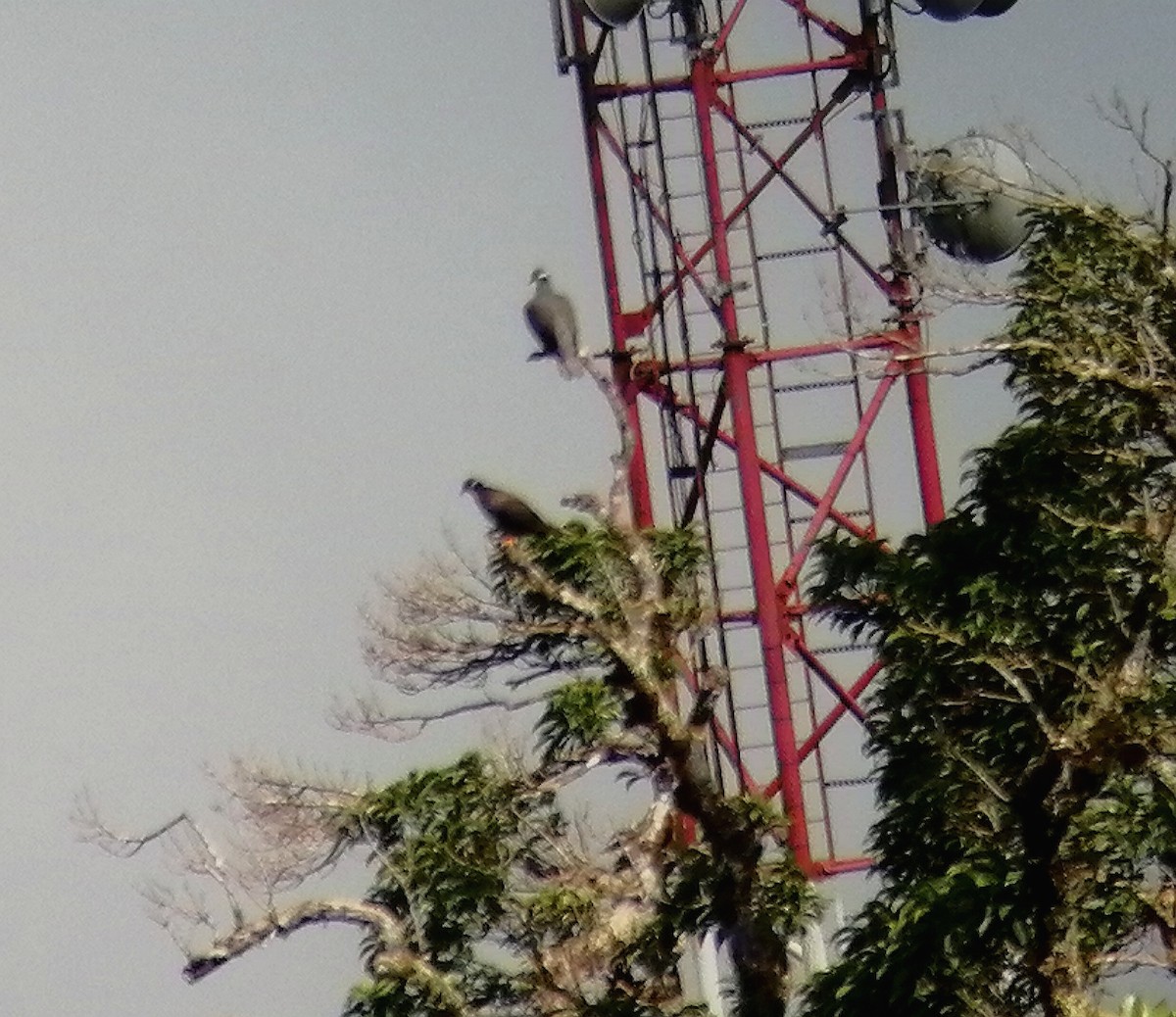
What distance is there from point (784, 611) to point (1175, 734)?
648 centimetres

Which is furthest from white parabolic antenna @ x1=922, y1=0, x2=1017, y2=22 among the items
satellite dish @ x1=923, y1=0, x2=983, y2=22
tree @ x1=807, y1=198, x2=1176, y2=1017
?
tree @ x1=807, y1=198, x2=1176, y2=1017

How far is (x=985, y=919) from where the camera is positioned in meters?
12.7

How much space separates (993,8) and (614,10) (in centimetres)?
289

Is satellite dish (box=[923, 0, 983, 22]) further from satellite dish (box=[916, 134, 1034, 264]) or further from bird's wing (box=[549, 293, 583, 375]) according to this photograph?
bird's wing (box=[549, 293, 583, 375])

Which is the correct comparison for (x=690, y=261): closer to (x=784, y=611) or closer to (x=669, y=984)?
(x=784, y=611)

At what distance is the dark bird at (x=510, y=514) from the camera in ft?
52.3

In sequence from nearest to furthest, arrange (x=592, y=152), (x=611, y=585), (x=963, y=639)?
(x=963, y=639), (x=611, y=585), (x=592, y=152)

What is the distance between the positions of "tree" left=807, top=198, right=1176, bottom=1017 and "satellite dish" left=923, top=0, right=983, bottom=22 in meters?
5.05

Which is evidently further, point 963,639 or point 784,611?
point 784,611

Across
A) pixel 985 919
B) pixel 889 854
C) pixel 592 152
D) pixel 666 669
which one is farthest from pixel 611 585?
pixel 592 152

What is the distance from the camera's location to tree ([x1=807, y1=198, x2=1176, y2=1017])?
1252cm

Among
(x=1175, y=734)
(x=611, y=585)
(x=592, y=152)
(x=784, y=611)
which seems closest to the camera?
(x=1175, y=734)

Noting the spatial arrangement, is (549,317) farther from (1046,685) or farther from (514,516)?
(1046,685)

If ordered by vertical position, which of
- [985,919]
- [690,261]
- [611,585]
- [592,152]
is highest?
[592,152]
